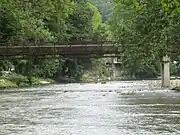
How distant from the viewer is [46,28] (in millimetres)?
98562

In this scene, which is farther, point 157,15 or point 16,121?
point 157,15

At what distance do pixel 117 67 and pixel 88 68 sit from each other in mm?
36448

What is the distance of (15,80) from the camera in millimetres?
89625

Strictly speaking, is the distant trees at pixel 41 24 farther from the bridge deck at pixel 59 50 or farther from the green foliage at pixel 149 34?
the green foliage at pixel 149 34

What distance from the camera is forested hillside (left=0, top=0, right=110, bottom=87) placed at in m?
57.8

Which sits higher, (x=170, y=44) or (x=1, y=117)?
(x=170, y=44)

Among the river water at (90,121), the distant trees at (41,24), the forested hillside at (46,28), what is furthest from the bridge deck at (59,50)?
the river water at (90,121)

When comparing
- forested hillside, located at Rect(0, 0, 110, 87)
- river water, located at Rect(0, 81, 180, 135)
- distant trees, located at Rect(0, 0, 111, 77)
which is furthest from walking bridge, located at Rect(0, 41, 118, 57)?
river water, located at Rect(0, 81, 180, 135)

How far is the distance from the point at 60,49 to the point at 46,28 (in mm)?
31638

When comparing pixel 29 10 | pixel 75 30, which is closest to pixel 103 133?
pixel 29 10

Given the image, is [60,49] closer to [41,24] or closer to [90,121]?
[41,24]

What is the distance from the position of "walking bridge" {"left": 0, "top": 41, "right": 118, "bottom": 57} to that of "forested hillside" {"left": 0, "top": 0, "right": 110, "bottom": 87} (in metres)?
1.18

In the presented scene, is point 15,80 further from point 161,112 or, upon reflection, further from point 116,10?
point 161,112

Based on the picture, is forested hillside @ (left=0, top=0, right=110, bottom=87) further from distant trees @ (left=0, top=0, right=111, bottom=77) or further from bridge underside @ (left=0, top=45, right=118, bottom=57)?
bridge underside @ (left=0, top=45, right=118, bottom=57)
